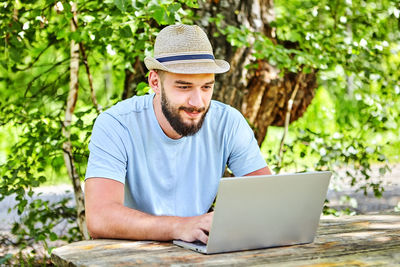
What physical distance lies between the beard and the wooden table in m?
0.64

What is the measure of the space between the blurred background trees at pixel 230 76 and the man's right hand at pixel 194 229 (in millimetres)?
1838

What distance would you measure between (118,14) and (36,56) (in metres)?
1.29

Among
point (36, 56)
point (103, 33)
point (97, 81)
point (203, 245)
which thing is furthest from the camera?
point (97, 81)

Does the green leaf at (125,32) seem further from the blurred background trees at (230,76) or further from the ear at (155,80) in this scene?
the ear at (155,80)

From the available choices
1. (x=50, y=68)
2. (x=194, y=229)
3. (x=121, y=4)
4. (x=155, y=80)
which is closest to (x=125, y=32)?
(x=121, y=4)

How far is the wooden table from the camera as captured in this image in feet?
5.94

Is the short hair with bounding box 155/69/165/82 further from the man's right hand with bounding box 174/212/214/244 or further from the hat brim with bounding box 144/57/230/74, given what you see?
the man's right hand with bounding box 174/212/214/244

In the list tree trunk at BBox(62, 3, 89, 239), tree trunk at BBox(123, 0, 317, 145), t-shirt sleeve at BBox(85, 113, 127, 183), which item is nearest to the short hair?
t-shirt sleeve at BBox(85, 113, 127, 183)

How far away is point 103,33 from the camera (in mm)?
3502

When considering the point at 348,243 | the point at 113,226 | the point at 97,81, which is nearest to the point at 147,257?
the point at 113,226

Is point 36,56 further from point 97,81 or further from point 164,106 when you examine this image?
point 164,106

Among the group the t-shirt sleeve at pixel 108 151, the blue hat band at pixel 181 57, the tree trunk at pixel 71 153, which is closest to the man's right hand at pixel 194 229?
the t-shirt sleeve at pixel 108 151

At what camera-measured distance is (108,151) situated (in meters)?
2.48

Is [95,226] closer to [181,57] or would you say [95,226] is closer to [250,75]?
[181,57]
